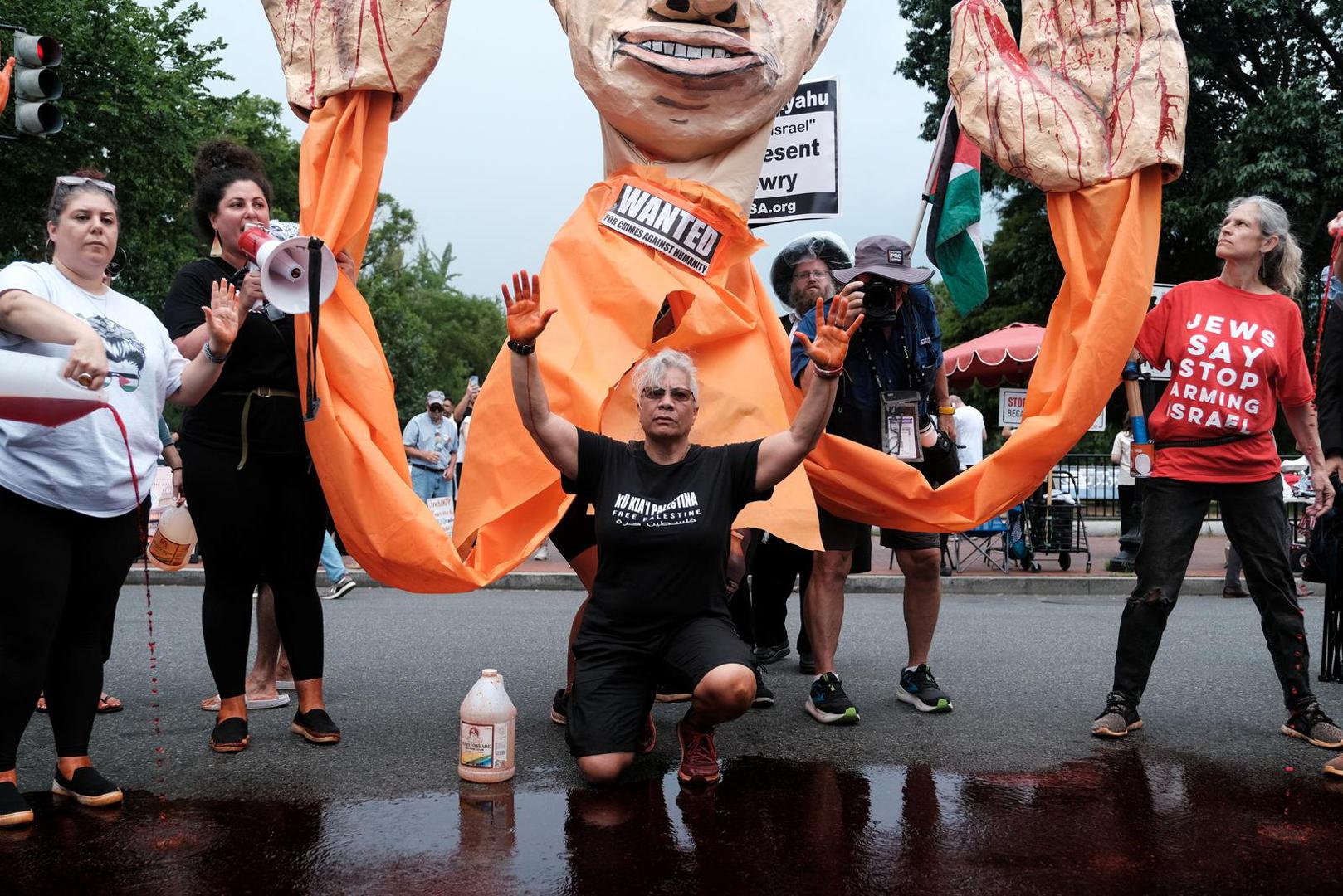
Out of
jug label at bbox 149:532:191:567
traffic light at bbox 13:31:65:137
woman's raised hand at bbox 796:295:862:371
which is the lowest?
jug label at bbox 149:532:191:567

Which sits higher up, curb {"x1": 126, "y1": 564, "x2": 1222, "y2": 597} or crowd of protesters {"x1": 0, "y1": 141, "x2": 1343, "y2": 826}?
crowd of protesters {"x1": 0, "y1": 141, "x2": 1343, "y2": 826}

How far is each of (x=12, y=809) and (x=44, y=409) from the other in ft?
3.74

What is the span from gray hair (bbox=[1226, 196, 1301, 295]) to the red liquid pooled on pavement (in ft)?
12.8

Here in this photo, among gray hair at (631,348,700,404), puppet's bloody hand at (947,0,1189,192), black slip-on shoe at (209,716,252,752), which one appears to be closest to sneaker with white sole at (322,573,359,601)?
black slip-on shoe at (209,716,252,752)

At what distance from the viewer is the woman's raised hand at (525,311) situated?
11.5ft

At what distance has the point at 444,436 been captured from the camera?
12.3 metres

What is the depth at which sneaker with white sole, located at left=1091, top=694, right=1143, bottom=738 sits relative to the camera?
4.30 metres

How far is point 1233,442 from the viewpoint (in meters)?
4.29

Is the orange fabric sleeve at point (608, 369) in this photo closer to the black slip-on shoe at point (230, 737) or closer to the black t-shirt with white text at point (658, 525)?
the black t-shirt with white text at point (658, 525)

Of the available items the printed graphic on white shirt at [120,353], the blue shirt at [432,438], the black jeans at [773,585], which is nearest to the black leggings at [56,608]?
the printed graphic on white shirt at [120,353]

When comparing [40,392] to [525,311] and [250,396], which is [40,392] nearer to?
[250,396]

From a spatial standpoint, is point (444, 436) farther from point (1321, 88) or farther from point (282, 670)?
point (1321, 88)

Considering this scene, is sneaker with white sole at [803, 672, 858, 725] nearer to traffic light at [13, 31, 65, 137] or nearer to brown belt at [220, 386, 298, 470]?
brown belt at [220, 386, 298, 470]

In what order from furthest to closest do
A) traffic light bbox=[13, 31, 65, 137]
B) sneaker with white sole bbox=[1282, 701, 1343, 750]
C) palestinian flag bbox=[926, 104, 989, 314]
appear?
1. traffic light bbox=[13, 31, 65, 137]
2. palestinian flag bbox=[926, 104, 989, 314]
3. sneaker with white sole bbox=[1282, 701, 1343, 750]
